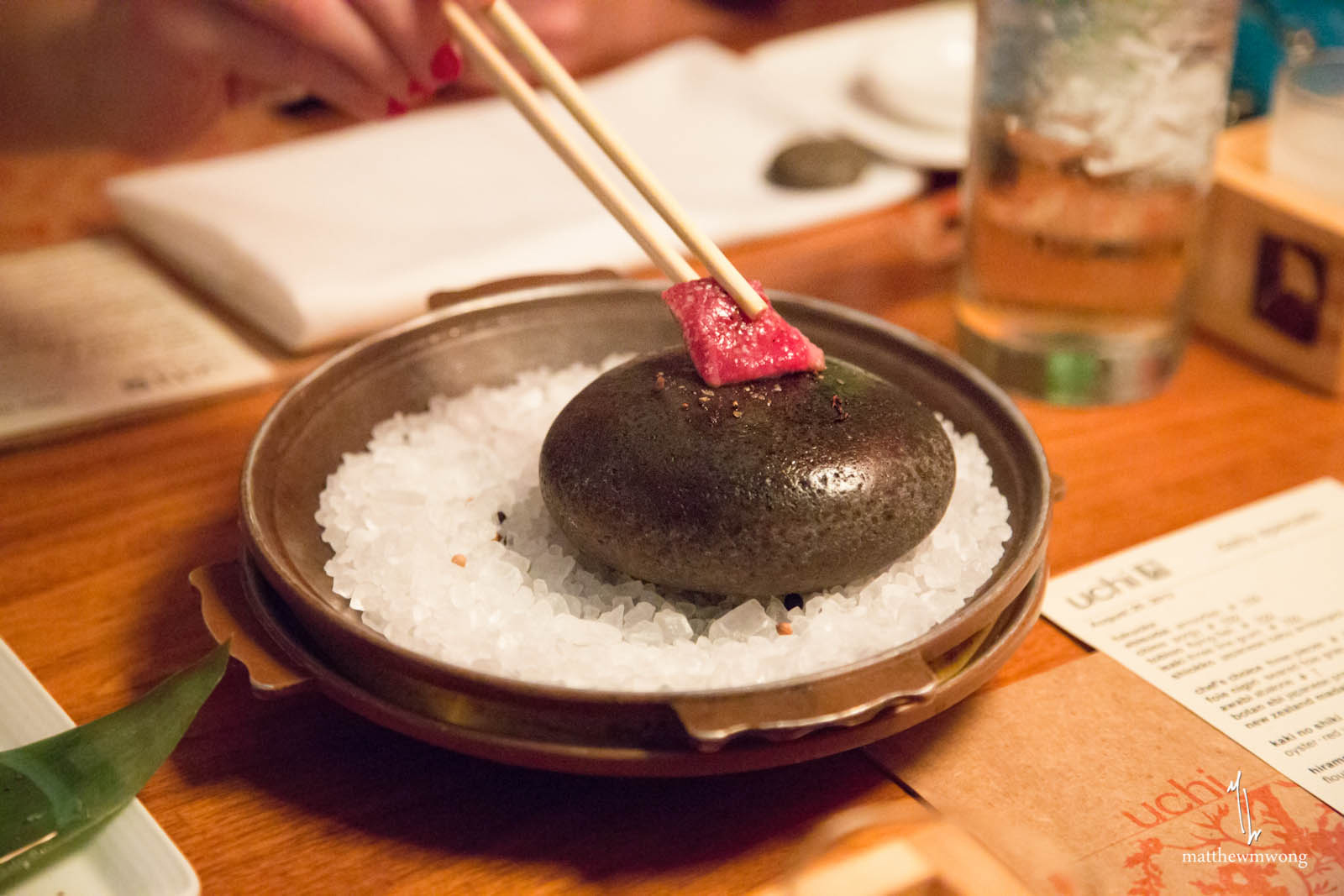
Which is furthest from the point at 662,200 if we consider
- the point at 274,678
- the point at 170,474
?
the point at 170,474

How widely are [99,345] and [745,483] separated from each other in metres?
1.02

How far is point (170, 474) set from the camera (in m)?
1.31

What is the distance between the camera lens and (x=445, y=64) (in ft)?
4.06

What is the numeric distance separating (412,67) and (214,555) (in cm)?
52

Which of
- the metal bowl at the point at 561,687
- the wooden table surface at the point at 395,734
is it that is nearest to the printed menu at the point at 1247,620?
the wooden table surface at the point at 395,734

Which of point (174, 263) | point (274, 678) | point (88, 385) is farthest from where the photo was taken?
point (174, 263)

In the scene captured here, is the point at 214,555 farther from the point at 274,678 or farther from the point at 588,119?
the point at 588,119

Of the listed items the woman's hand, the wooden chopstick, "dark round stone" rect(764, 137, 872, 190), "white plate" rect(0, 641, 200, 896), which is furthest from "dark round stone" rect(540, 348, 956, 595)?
"dark round stone" rect(764, 137, 872, 190)

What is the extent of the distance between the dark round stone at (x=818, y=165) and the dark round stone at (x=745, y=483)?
100cm

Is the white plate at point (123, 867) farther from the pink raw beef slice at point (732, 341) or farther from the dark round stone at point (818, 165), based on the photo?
the dark round stone at point (818, 165)

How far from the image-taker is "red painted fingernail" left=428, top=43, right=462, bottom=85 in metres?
Result: 1.22

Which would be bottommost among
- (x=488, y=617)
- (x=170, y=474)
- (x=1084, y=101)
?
(x=170, y=474)

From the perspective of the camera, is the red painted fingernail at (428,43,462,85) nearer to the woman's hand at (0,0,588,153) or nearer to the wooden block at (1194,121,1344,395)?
the woman's hand at (0,0,588,153)

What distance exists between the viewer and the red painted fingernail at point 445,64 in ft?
4.00
